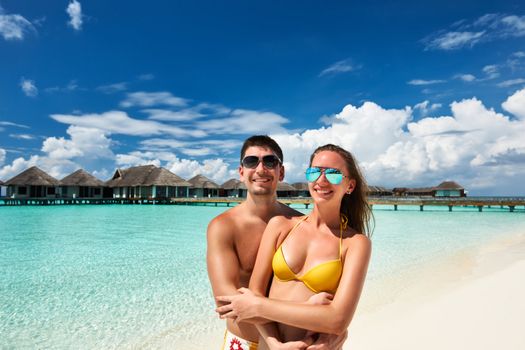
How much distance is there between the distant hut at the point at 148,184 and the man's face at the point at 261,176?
44137 millimetres

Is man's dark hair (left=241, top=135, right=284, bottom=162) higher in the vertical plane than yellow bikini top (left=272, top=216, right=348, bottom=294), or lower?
higher

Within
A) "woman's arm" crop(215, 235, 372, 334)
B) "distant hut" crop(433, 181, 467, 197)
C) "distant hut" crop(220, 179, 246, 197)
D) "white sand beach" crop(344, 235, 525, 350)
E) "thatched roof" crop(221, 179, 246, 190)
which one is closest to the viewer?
"woman's arm" crop(215, 235, 372, 334)

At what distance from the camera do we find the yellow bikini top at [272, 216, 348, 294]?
1.70 m

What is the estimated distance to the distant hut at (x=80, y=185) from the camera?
4309cm

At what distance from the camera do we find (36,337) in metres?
5.39

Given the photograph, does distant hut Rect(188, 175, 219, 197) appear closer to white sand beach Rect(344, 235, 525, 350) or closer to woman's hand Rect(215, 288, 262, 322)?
white sand beach Rect(344, 235, 525, 350)

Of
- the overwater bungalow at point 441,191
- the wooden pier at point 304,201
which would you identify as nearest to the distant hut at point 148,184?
the wooden pier at point 304,201

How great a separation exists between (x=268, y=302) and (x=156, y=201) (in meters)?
46.2

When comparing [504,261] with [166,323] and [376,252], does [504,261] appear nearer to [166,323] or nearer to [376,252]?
[376,252]

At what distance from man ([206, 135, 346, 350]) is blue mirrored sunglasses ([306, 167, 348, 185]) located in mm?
196

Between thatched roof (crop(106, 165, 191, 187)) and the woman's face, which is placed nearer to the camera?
the woman's face

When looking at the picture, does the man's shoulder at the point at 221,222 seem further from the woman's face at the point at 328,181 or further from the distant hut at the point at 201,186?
the distant hut at the point at 201,186

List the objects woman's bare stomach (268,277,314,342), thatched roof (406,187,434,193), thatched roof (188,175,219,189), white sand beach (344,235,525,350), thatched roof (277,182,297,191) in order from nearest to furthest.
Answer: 1. woman's bare stomach (268,277,314,342)
2. white sand beach (344,235,525,350)
3. thatched roof (277,182,297,191)
4. thatched roof (188,175,219,189)
5. thatched roof (406,187,434,193)

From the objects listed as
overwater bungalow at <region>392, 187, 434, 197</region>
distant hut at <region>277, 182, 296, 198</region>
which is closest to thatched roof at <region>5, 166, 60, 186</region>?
distant hut at <region>277, 182, 296, 198</region>
